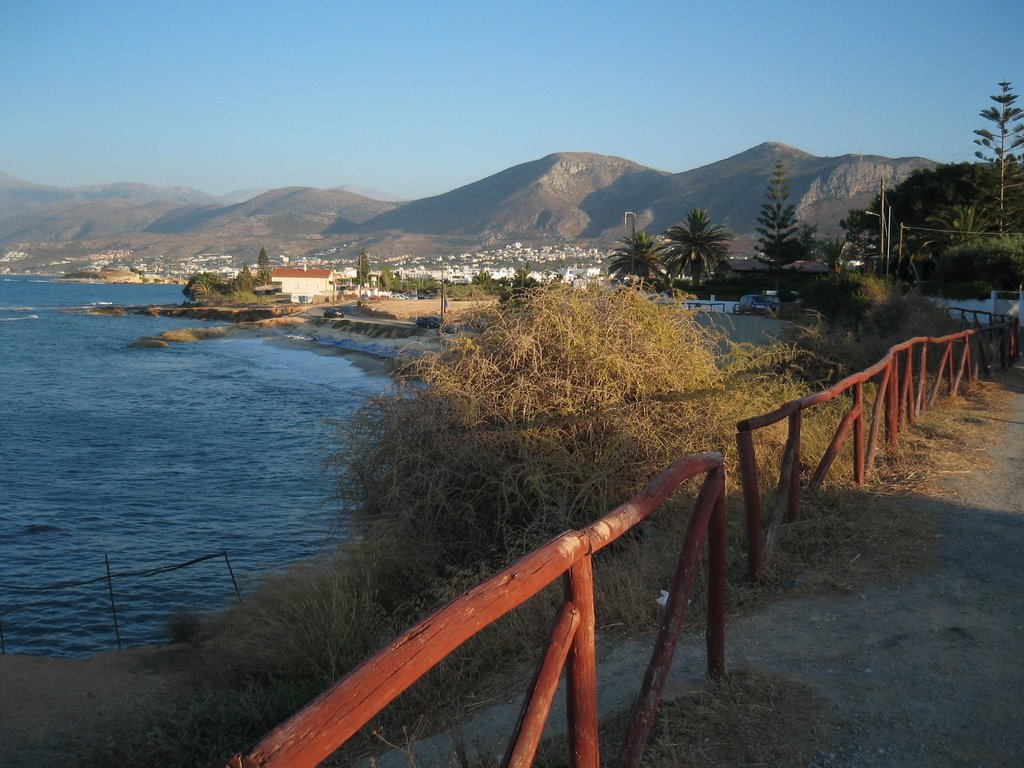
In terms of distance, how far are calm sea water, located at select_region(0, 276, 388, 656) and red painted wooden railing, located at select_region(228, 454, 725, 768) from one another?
6.55 metres

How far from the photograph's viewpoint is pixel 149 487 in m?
24.2

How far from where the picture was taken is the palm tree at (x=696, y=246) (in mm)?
71438

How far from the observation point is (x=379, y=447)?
8672mm

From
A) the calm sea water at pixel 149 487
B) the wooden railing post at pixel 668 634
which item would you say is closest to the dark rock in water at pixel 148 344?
the calm sea water at pixel 149 487

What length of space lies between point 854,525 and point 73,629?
38.9 ft

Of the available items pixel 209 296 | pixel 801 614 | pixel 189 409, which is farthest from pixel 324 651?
pixel 209 296

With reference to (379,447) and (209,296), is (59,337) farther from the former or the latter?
(379,447)

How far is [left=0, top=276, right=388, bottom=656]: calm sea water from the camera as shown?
14.8 meters

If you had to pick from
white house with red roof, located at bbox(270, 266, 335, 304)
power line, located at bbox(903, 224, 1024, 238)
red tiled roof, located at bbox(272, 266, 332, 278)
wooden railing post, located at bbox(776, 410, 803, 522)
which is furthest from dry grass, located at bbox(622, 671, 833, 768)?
red tiled roof, located at bbox(272, 266, 332, 278)

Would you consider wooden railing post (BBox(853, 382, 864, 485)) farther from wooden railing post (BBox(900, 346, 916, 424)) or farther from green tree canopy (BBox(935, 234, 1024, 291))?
green tree canopy (BBox(935, 234, 1024, 291))

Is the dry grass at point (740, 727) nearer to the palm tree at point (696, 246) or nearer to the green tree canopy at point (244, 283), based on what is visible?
the palm tree at point (696, 246)

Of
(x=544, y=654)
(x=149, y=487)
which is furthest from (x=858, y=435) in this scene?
(x=149, y=487)

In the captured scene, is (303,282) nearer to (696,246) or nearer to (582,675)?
(696,246)

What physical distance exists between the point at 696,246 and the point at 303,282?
9124 cm
